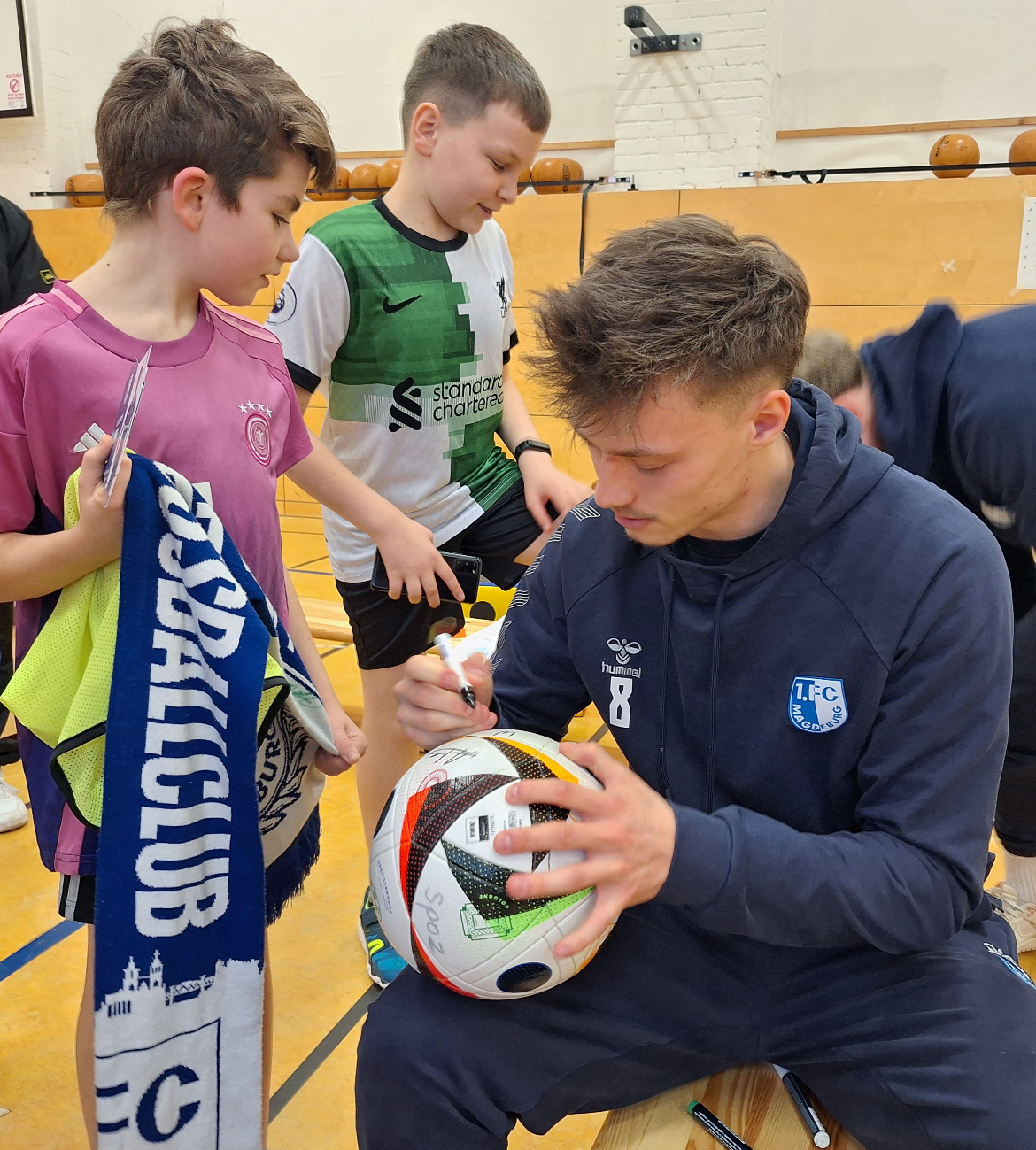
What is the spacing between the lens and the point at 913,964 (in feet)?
3.81

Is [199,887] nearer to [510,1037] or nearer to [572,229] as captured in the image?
[510,1037]

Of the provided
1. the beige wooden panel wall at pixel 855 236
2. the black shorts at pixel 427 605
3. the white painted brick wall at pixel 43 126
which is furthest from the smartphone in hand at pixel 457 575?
the white painted brick wall at pixel 43 126

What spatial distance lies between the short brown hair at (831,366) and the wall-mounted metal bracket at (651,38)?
475 centimetres

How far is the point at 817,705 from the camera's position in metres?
1.18

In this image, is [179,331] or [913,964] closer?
[913,964]

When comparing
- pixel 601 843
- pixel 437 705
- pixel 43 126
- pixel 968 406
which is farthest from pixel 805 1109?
pixel 43 126

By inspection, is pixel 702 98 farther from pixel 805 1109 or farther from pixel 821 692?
pixel 805 1109

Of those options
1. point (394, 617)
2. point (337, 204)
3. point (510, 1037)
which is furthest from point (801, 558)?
point (337, 204)

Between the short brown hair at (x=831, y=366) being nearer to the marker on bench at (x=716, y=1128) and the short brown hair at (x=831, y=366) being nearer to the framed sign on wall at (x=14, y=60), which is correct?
the marker on bench at (x=716, y=1128)

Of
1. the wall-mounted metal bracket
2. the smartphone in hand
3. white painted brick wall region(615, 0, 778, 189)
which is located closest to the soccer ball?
the smartphone in hand

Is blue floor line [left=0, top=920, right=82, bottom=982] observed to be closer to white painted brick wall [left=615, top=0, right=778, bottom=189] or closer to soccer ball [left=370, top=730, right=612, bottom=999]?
soccer ball [left=370, top=730, right=612, bottom=999]

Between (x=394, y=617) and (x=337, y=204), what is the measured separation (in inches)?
204

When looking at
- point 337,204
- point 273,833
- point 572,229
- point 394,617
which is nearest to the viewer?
point 273,833

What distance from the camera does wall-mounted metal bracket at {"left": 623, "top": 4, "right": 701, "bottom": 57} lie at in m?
5.72
